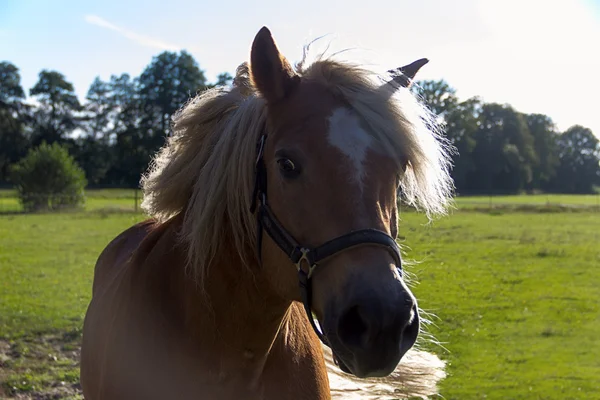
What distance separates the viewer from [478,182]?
6394cm

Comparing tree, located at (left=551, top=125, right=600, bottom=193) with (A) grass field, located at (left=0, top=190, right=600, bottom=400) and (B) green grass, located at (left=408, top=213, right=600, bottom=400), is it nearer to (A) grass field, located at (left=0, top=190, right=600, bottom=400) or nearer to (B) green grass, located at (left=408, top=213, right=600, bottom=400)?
(A) grass field, located at (left=0, top=190, right=600, bottom=400)

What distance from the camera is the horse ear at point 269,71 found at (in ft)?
6.83

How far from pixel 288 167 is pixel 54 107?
6766 centimetres

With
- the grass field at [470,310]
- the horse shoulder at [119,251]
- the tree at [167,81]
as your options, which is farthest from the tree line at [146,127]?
the horse shoulder at [119,251]

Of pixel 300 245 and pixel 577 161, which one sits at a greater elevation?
pixel 577 161

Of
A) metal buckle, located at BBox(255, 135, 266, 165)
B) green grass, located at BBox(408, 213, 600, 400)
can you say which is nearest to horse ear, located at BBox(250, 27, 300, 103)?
metal buckle, located at BBox(255, 135, 266, 165)

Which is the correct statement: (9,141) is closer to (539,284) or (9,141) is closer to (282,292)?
(539,284)

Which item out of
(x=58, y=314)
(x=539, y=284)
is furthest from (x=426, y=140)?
(x=539, y=284)

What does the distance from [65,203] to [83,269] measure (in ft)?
75.3

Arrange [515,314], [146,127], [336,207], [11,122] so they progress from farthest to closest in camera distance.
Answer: [11,122], [146,127], [515,314], [336,207]

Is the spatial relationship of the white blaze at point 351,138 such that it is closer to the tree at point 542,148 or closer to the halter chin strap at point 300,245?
the halter chin strap at point 300,245

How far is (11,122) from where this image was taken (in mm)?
58000

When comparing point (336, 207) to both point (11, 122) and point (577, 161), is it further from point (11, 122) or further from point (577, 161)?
point (577, 161)

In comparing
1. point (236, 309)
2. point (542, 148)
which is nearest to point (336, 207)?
point (236, 309)
